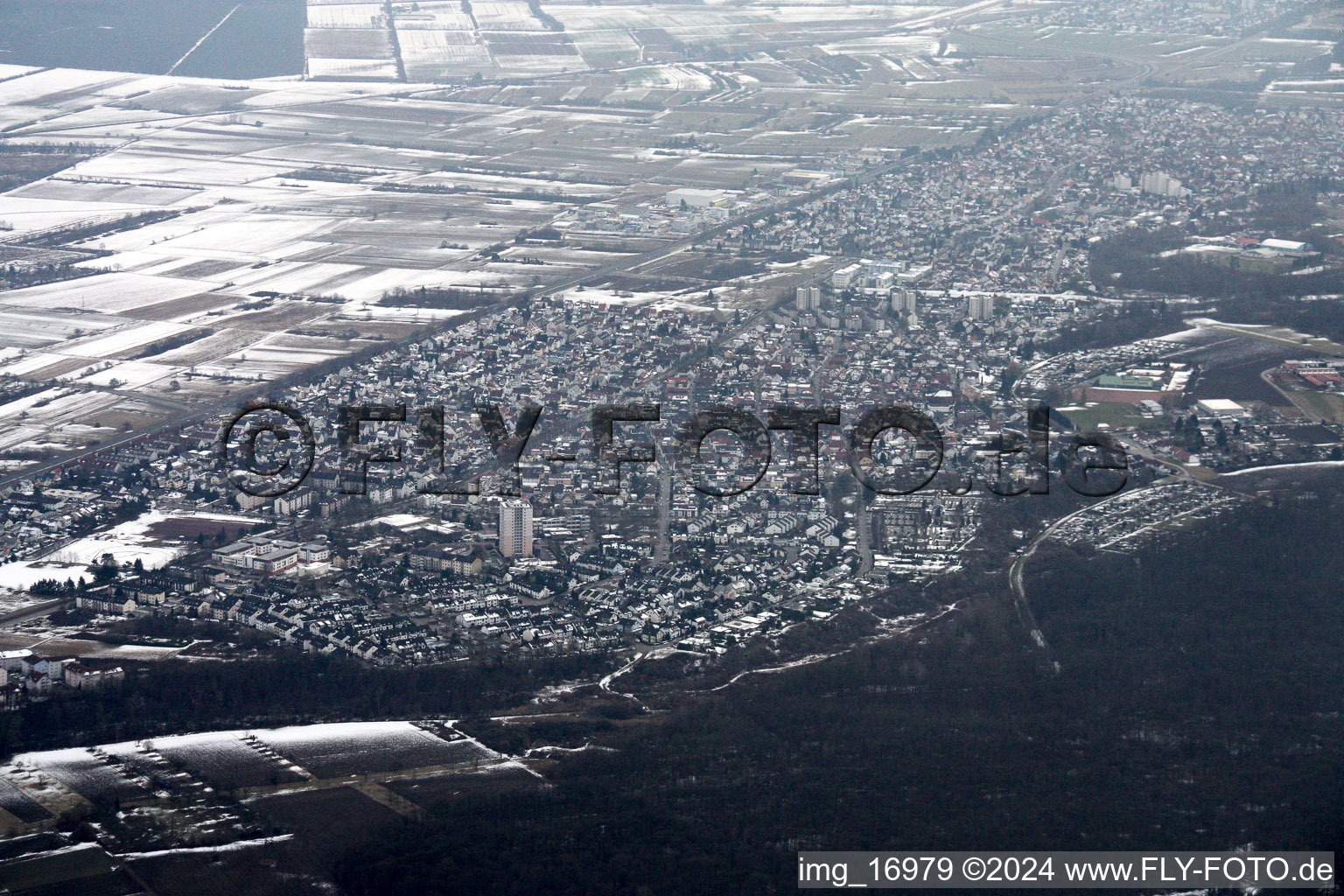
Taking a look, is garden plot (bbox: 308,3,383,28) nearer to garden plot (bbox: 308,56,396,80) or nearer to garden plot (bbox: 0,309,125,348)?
garden plot (bbox: 308,56,396,80)

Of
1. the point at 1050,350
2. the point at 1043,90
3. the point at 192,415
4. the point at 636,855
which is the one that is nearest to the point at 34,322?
the point at 192,415

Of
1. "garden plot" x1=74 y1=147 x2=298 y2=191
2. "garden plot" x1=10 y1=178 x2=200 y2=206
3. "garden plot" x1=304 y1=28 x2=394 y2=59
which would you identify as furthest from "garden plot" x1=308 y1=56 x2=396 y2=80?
"garden plot" x1=10 y1=178 x2=200 y2=206

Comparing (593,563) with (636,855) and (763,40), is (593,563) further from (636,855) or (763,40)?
(763,40)

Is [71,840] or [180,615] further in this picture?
[180,615]

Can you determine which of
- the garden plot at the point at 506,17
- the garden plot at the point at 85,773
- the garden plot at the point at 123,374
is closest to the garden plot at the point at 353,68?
the garden plot at the point at 506,17

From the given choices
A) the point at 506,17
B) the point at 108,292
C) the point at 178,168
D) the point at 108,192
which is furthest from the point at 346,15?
the point at 108,292

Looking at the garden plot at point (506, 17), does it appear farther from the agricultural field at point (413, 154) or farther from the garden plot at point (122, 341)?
the garden plot at point (122, 341)
